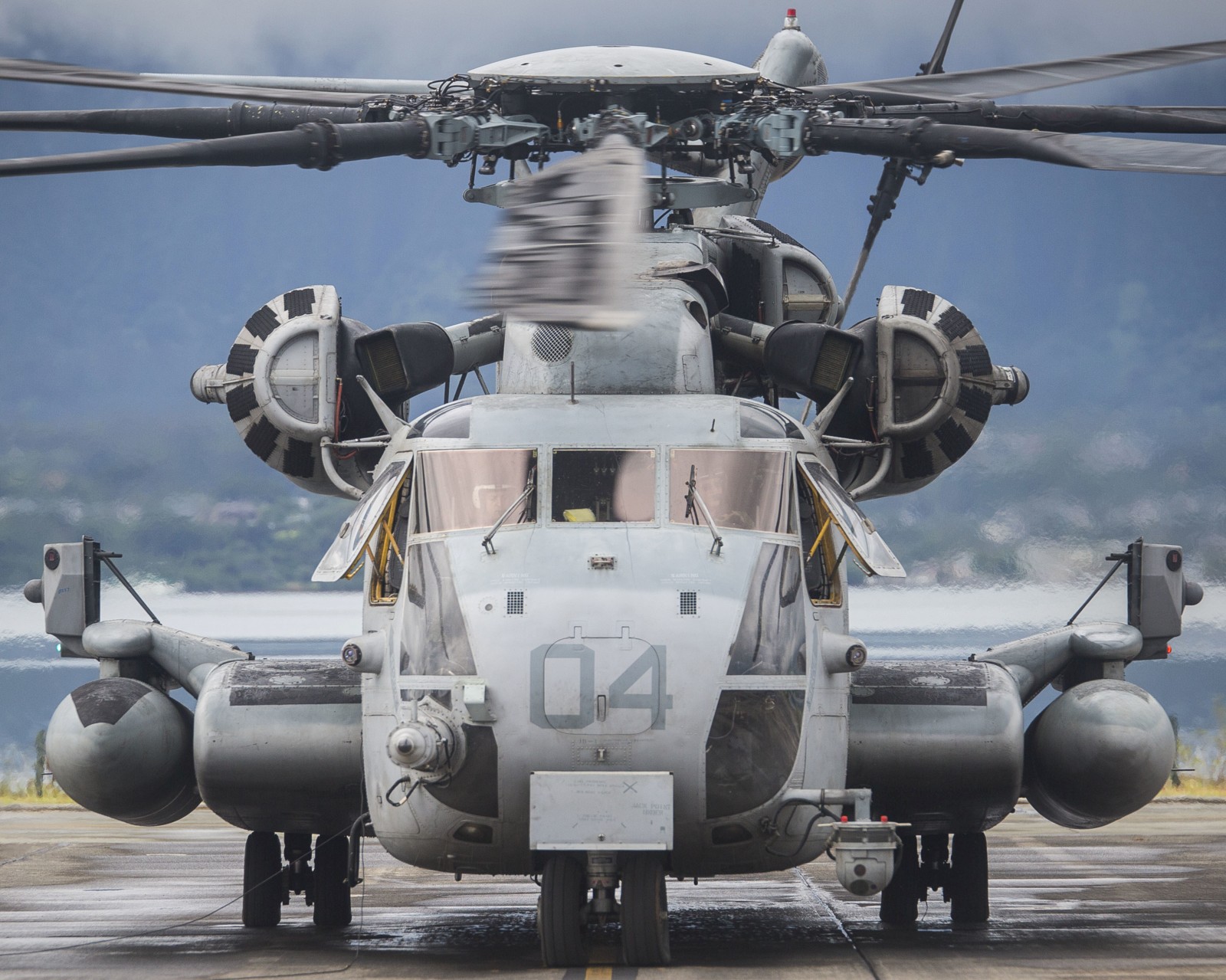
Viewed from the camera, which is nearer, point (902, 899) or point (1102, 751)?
point (1102, 751)

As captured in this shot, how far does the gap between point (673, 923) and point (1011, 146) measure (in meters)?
6.61

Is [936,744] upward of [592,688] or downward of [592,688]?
downward

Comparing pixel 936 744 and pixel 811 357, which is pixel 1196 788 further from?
pixel 811 357

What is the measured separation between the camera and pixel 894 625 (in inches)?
878

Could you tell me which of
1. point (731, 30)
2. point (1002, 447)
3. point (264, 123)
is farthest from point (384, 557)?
point (731, 30)

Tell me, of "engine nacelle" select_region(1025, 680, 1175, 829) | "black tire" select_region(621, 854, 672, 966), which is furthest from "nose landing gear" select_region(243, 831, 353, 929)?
"engine nacelle" select_region(1025, 680, 1175, 829)

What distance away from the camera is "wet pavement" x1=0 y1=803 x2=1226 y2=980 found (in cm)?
1084

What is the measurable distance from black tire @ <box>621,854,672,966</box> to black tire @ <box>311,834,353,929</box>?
3.75 m

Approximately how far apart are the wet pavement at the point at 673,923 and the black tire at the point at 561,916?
129 mm

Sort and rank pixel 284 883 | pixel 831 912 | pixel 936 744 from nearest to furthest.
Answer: pixel 936 744 → pixel 284 883 → pixel 831 912

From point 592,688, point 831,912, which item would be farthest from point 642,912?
point 831,912

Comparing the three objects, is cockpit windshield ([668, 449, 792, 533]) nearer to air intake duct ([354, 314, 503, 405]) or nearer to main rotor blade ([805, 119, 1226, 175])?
main rotor blade ([805, 119, 1226, 175])

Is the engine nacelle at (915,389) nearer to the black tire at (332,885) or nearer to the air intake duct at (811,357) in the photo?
the air intake duct at (811,357)

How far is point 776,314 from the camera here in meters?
14.4
